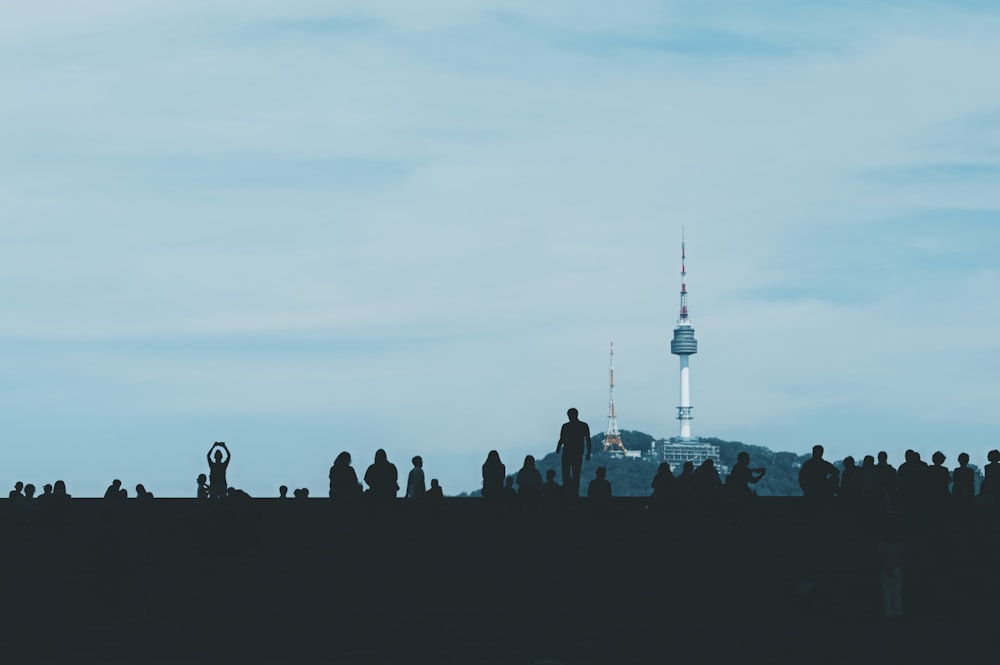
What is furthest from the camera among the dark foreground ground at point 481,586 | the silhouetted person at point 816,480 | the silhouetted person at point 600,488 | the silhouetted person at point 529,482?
the silhouetted person at point 529,482

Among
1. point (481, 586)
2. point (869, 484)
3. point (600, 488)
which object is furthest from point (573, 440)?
point (869, 484)

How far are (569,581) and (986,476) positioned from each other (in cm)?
863

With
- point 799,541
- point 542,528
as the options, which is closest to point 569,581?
point 542,528

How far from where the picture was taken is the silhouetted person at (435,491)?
3334 centimetres

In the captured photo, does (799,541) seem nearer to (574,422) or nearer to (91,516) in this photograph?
(574,422)

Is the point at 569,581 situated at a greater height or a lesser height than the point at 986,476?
lesser

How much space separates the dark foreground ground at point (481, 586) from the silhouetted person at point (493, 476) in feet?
2.43

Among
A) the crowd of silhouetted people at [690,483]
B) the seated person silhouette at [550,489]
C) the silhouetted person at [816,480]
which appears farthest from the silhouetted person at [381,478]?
the silhouetted person at [816,480]

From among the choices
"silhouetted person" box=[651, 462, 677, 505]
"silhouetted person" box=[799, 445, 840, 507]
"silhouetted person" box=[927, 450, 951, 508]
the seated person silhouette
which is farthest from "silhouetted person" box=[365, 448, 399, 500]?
"silhouetted person" box=[927, 450, 951, 508]

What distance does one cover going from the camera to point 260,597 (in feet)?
93.5

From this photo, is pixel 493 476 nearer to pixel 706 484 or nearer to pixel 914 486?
pixel 706 484

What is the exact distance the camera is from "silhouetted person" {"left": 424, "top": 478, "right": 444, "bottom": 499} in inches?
1313

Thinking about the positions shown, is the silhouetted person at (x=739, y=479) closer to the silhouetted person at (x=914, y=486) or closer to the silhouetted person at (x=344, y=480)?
the silhouetted person at (x=914, y=486)

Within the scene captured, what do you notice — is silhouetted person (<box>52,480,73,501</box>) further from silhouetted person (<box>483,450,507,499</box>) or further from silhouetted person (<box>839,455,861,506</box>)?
silhouetted person (<box>839,455,861,506</box>)
